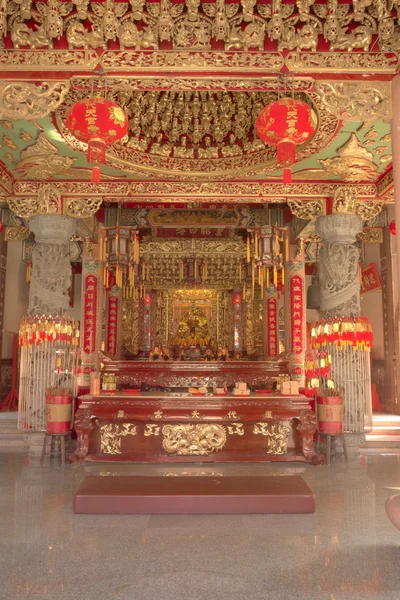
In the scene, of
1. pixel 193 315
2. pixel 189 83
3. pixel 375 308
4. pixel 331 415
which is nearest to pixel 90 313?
pixel 193 315

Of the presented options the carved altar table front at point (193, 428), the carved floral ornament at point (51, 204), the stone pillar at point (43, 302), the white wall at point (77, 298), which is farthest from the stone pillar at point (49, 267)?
the white wall at point (77, 298)

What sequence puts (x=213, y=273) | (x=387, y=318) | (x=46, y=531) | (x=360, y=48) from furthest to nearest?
(x=213, y=273)
(x=387, y=318)
(x=360, y=48)
(x=46, y=531)

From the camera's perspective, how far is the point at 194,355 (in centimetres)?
1146

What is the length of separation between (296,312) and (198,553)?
7.03 m

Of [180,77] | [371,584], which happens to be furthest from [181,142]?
[371,584]

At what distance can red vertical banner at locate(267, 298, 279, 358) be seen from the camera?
10.5 meters

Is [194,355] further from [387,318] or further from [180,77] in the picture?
[180,77]

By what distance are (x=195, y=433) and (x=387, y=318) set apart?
5194 millimetres

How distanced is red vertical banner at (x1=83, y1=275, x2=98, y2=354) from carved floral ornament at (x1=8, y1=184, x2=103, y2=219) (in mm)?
2695

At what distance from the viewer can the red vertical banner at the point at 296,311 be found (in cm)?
927

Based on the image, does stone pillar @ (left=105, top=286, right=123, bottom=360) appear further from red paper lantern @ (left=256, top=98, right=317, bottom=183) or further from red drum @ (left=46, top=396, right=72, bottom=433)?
red paper lantern @ (left=256, top=98, right=317, bottom=183)

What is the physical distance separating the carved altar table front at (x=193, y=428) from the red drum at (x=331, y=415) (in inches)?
11.8

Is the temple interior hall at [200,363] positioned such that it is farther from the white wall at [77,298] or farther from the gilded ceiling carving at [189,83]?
the white wall at [77,298]

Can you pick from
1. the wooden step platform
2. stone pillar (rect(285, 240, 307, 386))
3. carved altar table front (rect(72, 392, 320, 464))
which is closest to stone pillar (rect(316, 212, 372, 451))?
carved altar table front (rect(72, 392, 320, 464))
